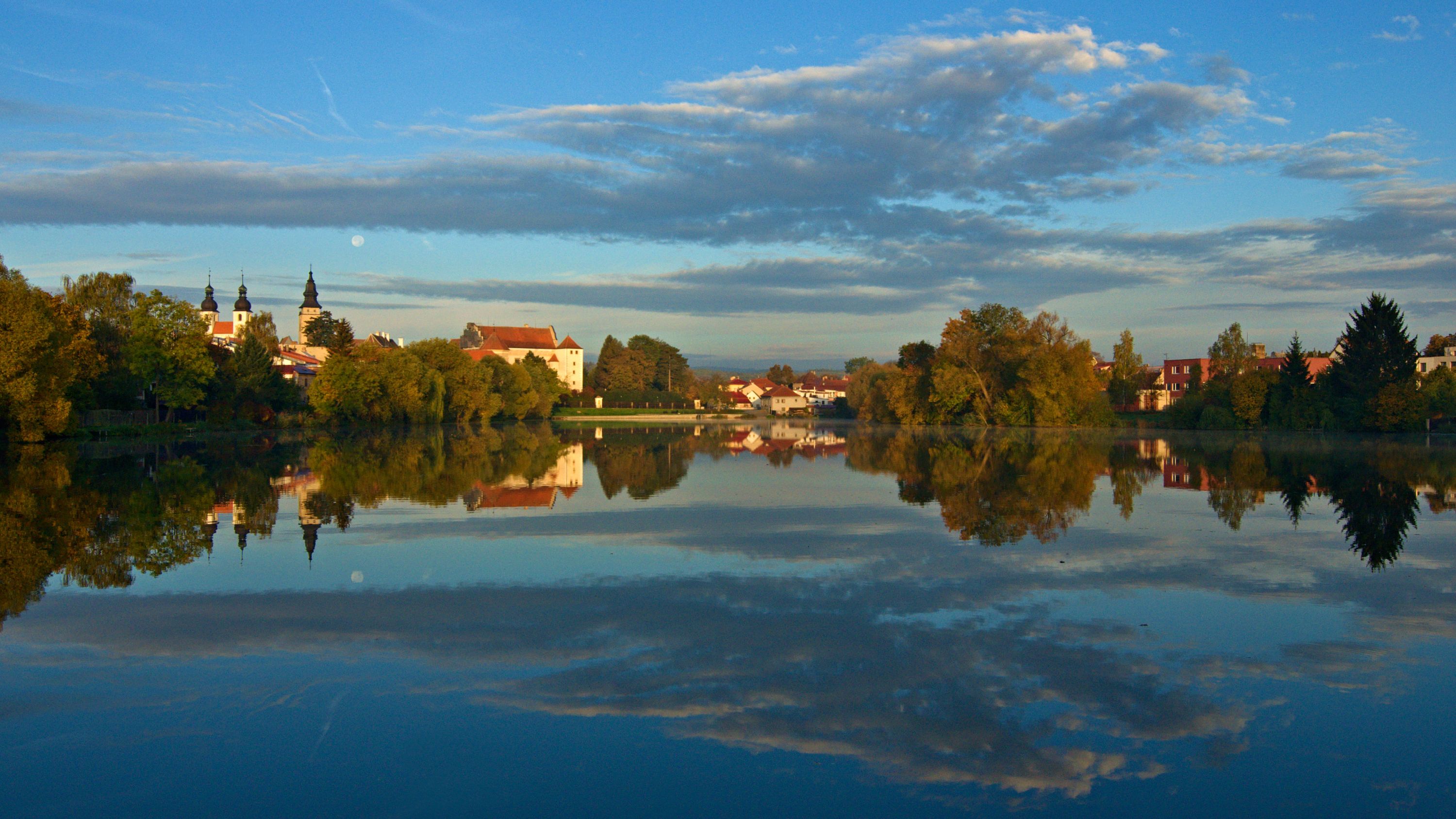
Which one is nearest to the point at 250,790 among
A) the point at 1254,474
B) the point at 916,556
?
the point at 916,556

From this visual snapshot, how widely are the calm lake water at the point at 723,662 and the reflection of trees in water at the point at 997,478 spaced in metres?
0.27

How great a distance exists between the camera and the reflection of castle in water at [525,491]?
1662 cm

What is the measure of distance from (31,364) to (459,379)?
114 ft

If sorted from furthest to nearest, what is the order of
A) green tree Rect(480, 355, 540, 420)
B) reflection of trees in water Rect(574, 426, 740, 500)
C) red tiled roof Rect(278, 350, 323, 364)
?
red tiled roof Rect(278, 350, 323, 364) → green tree Rect(480, 355, 540, 420) → reflection of trees in water Rect(574, 426, 740, 500)

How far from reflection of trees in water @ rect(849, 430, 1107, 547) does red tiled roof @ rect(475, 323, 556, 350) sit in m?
94.4

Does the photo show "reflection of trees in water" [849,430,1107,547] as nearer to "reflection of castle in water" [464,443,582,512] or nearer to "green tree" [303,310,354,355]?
"reflection of castle in water" [464,443,582,512]

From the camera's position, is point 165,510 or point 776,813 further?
point 165,510

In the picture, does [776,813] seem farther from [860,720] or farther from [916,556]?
[916,556]

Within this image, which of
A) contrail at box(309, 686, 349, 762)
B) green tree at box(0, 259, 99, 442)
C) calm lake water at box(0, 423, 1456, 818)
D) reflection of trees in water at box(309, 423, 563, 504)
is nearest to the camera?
calm lake water at box(0, 423, 1456, 818)

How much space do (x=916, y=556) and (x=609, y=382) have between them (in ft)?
355

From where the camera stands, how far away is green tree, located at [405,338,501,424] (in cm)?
6588

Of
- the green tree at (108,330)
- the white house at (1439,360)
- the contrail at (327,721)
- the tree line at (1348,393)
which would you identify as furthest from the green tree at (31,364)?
the white house at (1439,360)

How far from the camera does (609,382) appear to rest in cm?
11794

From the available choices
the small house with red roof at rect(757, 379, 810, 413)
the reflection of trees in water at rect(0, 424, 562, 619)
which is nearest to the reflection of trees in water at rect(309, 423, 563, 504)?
the reflection of trees in water at rect(0, 424, 562, 619)
